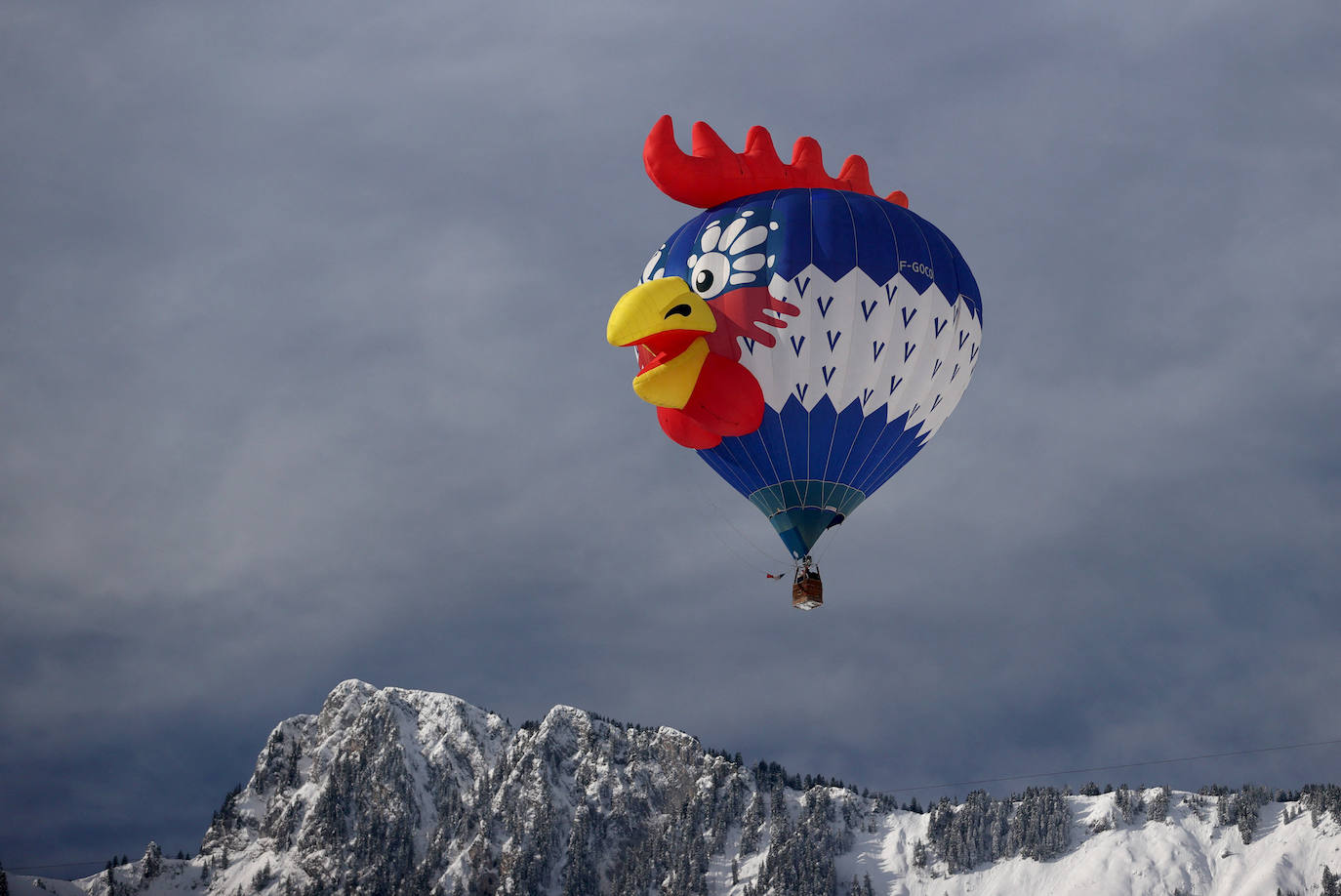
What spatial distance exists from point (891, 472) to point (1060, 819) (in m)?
169

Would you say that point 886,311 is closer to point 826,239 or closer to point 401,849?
point 826,239

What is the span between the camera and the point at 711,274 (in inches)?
1654

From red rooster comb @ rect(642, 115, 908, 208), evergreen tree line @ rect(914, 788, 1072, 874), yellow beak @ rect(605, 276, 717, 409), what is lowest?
yellow beak @ rect(605, 276, 717, 409)

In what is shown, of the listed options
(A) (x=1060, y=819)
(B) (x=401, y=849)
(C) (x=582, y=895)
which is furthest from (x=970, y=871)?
(B) (x=401, y=849)

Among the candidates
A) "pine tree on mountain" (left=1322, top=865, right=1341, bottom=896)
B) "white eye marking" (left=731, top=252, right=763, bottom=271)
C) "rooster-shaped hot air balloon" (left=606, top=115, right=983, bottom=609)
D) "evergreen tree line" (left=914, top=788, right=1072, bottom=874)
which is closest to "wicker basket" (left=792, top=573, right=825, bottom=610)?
"rooster-shaped hot air balloon" (left=606, top=115, right=983, bottom=609)

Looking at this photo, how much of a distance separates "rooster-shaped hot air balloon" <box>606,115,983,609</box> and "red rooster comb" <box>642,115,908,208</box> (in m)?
0.05

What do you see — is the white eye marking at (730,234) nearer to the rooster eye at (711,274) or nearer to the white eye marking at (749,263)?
the rooster eye at (711,274)

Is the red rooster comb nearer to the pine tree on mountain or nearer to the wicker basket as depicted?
the wicker basket

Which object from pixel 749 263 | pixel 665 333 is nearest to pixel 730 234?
pixel 749 263

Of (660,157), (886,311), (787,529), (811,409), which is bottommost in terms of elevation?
(787,529)

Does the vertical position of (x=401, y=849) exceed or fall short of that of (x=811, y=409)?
it exceeds it

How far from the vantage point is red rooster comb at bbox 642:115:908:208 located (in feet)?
145

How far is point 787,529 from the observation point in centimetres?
4291

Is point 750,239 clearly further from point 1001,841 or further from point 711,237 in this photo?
point 1001,841
